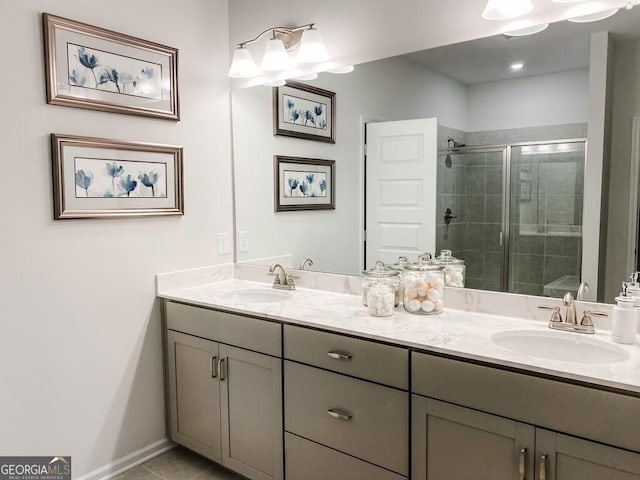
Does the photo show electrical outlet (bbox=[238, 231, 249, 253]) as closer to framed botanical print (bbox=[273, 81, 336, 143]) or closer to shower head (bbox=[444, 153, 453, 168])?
framed botanical print (bbox=[273, 81, 336, 143])

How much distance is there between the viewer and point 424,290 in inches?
78.3

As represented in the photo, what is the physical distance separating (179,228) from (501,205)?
1639 millimetres

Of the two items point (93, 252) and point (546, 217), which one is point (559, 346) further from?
point (93, 252)

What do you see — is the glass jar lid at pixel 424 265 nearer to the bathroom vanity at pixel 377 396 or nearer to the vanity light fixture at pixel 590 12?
the bathroom vanity at pixel 377 396

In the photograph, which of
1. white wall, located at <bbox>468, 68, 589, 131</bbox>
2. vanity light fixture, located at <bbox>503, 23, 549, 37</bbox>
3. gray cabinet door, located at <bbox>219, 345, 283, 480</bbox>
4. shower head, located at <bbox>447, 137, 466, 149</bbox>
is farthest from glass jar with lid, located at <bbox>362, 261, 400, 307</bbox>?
vanity light fixture, located at <bbox>503, 23, 549, 37</bbox>

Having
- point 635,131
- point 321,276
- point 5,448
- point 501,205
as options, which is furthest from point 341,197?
point 5,448

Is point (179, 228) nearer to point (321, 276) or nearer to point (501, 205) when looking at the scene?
point (321, 276)

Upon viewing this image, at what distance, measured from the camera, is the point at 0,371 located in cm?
195

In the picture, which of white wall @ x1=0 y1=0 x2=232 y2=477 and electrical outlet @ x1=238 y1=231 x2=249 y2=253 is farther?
electrical outlet @ x1=238 y1=231 x2=249 y2=253

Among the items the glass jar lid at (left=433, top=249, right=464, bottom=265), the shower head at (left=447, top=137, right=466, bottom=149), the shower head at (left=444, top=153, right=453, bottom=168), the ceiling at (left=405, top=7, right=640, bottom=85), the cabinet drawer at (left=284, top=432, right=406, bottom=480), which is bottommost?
the cabinet drawer at (left=284, top=432, right=406, bottom=480)

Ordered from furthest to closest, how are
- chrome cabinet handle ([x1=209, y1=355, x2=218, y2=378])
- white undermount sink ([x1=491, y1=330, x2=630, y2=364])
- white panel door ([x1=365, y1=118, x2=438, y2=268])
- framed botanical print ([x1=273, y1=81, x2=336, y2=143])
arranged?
framed botanical print ([x1=273, y1=81, x2=336, y2=143]), chrome cabinet handle ([x1=209, y1=355, x2=218, y2=378]), white panel door ([x1=365, y1=118, x2=438, y2=268]), white undermount sink ([x1=491, y1=330, x2=630, y2=364])

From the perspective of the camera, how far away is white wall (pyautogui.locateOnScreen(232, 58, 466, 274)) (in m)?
2.15

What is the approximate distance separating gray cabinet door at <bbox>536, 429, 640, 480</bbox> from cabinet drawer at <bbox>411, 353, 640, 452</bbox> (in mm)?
24

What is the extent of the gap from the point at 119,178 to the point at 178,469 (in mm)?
1483
